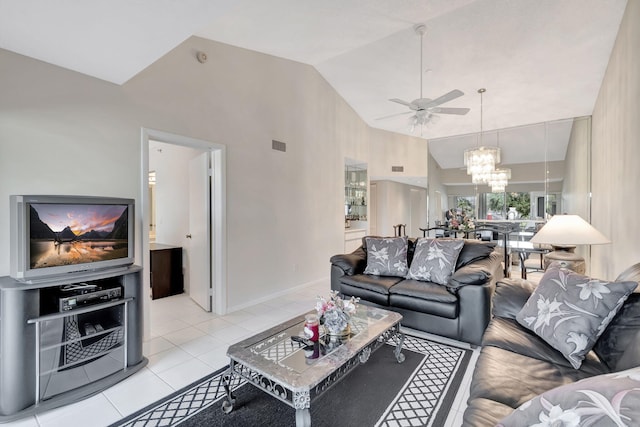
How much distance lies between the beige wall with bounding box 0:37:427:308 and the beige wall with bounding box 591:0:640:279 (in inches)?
153

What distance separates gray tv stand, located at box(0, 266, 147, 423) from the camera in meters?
1.90

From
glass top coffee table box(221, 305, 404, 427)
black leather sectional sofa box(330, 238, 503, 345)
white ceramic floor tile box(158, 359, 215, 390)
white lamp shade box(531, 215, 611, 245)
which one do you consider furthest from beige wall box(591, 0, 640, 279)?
white ceramic floor tile box(158, 359, 215, 390)

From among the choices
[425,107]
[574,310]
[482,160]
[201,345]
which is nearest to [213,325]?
[201,345]

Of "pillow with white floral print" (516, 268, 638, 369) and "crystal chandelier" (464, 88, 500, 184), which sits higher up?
"crystal chandelier" (464, 88, 500, 184)

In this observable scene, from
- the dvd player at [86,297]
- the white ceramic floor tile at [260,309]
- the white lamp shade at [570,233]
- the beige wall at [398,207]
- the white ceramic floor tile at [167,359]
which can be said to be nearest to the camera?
the dvd player at [86,297]

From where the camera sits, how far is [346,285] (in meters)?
3.62

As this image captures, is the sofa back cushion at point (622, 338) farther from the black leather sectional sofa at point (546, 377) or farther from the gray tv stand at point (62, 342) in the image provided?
the gray tv stand at point (62, 342)

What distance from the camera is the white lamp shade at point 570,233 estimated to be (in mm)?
2811

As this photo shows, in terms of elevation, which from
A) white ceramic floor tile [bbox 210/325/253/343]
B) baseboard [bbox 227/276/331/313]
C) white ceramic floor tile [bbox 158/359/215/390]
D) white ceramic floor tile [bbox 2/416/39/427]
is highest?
baseboard [bbox 227/276/331/313]

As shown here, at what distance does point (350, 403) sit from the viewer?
2.04 metres

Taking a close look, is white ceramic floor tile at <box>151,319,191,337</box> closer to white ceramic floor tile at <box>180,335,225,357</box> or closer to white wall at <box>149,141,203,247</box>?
white ceramic floor tile at <box>180,335,225,357</box>

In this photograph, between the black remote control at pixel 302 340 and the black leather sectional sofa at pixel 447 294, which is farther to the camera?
the black leather sectional sofa at pixel 447 294

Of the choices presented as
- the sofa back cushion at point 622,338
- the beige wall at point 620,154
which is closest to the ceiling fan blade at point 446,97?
the beige wall at point 620,154

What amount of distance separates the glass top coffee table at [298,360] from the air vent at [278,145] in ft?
9.21
